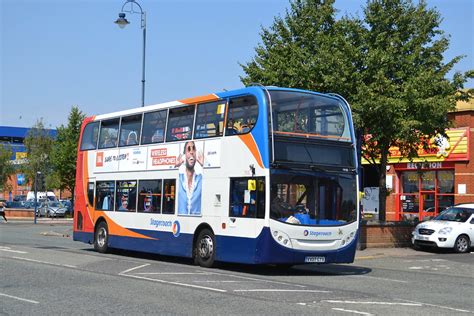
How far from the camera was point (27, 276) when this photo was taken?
45.9 feet

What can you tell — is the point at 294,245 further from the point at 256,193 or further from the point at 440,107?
the point at 440,107

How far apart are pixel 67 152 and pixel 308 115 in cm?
4750

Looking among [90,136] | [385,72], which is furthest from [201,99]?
[385,72]

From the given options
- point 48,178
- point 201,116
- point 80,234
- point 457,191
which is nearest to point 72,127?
point 48,178

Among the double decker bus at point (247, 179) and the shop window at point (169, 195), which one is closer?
the double decker bus at point (247, 179)

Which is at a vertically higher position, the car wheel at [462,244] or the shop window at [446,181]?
the shop window at [446,181]

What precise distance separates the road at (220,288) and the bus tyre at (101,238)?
1.41m

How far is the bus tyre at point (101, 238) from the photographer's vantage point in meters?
21.2

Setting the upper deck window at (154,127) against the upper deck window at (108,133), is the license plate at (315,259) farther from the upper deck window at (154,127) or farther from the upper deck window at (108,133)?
the upper deck window at (108,133)

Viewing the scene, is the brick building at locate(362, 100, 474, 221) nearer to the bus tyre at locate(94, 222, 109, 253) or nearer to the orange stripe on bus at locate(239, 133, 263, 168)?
the bus tyre at locate(94, 222, 109, 253)

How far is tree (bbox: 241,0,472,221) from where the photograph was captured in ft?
78.1

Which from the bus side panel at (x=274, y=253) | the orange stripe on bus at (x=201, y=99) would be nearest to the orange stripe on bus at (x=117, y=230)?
the orange stripe on bus at (x=201, y=99)

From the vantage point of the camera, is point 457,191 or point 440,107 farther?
point 457,191

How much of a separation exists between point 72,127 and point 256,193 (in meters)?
49.5
